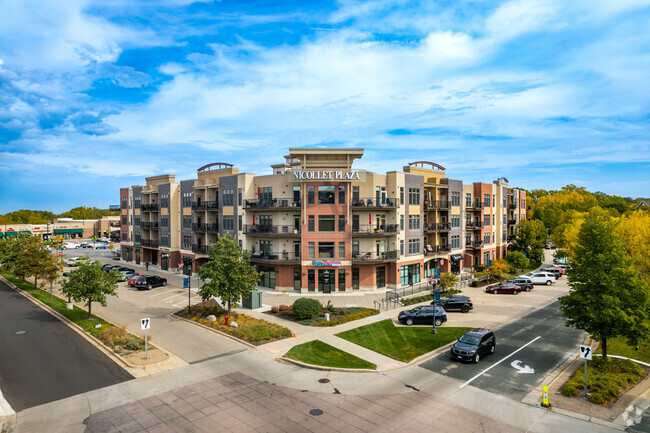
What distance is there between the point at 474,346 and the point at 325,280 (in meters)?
22.1

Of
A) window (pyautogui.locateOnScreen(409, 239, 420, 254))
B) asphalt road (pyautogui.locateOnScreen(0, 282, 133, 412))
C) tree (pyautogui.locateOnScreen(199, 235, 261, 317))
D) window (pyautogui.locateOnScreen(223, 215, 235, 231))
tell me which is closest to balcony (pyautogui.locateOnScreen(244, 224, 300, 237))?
window (pyautogui.locateOnScreen(223, 215, 235, 231))

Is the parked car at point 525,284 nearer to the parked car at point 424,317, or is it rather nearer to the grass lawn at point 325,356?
the parked car at point 424,317

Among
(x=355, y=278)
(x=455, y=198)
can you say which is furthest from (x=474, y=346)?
(x=455, y=198)

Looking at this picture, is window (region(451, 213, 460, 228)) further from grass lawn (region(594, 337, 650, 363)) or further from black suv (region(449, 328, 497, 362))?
black suv (region(449, 328, 497, 362))

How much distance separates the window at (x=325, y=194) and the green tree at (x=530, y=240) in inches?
1588

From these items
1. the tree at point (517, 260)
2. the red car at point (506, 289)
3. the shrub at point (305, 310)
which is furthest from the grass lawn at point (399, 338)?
the tree at point (517, 260)

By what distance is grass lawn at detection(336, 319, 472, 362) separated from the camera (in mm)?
25047

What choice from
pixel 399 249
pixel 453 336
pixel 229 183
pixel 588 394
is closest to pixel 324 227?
pixel 399 249

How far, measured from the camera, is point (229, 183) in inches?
2020

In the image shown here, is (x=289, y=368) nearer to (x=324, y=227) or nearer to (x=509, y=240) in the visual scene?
(x=324, y=227)

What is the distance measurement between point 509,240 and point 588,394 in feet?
189

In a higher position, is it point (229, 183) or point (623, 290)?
point (229, 183)

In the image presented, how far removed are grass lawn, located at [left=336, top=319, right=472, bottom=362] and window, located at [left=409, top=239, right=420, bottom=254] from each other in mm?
17971

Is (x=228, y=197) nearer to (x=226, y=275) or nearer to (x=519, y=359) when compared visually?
(x=226, y=275)
